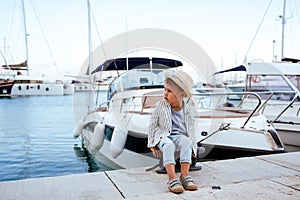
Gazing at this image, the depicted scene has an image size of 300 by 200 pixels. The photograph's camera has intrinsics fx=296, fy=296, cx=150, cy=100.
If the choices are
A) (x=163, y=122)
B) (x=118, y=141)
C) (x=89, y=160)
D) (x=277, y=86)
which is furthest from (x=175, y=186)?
(x=277, y=86)

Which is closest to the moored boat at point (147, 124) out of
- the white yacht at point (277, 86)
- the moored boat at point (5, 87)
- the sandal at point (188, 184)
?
the sandal at point (188, 184)

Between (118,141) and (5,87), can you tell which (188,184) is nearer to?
(118,141)

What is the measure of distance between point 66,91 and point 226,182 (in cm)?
7375

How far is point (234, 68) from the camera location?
11.2 metres

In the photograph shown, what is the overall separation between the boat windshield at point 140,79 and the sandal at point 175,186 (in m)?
5.25

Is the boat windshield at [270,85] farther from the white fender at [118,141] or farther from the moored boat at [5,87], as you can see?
the moored boat at [5,87]

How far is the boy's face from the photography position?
3010 millimetres

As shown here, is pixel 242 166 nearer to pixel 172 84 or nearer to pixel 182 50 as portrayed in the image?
pixel 172 84

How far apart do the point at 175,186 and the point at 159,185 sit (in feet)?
0.76

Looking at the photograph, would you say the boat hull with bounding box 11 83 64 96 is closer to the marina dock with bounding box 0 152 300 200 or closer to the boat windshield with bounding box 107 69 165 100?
the boat windshield with bounding box 107 69 165 100

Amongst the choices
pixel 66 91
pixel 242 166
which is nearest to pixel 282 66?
pixel 242 166

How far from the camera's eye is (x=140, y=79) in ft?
26.8

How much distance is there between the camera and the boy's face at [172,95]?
118 inches

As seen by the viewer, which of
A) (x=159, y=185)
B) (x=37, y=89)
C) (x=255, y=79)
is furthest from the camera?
(x=37, y=89)
